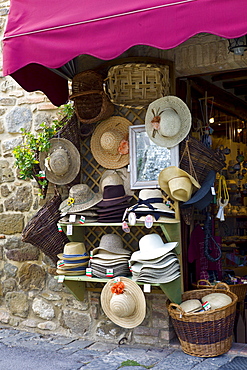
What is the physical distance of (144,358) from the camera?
4.44m

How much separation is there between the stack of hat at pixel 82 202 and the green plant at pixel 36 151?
18.6 inches

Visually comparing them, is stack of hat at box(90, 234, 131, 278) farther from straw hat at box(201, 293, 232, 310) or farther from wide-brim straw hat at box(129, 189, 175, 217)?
straw hat at box(201, 293, 232, 310)

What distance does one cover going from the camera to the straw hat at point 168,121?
14.7 feet

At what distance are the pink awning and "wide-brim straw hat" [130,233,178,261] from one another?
1.64 metres

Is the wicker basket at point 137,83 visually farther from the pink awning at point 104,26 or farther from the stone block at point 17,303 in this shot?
the stone block at point 17,303

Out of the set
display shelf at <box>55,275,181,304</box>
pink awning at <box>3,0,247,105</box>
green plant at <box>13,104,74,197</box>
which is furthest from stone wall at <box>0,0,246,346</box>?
pink awning at <box>3,0,247,105</box>

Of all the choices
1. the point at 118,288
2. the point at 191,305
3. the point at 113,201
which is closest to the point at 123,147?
the point at 113,201

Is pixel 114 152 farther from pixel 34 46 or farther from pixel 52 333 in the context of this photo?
pixel 52 333

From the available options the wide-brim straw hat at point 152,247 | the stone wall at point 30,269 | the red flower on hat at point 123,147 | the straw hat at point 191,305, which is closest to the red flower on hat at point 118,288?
the wide-brim straw hat at point 152,247

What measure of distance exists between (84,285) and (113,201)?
1034 millimetres

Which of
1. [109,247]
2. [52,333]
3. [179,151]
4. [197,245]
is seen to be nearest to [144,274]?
[109,247]

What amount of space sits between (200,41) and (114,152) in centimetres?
134

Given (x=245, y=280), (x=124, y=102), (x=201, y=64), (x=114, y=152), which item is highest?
(x=201, y=64)

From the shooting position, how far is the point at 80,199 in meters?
4.81
